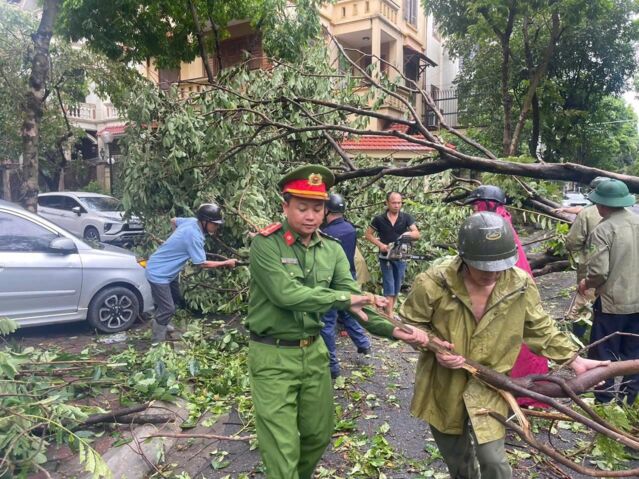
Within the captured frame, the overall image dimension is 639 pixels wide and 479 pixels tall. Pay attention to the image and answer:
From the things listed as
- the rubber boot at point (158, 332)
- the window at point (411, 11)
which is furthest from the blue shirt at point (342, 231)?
the window at point (411, 11)

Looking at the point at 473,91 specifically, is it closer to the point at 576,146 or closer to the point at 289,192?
the point at 576,146

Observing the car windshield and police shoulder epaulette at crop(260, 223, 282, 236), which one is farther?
the car windshield

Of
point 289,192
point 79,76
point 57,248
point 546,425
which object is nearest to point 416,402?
point 289,192

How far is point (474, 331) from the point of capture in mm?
2426

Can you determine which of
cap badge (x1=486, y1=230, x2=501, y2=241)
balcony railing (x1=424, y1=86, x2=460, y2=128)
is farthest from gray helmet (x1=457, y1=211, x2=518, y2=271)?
balcony railing (x1=424, y1=86, x2=460, y2=128)

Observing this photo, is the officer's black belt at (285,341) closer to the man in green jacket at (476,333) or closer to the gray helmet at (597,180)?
the man in green jacket at (476,333)

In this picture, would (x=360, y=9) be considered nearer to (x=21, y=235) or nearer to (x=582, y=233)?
(x=21, y=235)

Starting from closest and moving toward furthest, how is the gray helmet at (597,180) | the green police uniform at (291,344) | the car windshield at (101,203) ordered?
the green police uniform at (291,344) < the gray helmet at (597,180) < the car windshield at (101,203)

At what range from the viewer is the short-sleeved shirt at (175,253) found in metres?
5.31

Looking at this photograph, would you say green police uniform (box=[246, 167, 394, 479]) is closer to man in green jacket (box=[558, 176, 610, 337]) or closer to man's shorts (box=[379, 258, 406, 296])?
man in green jacket (box=[558, 176, 610, 337])

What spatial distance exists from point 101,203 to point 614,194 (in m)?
13.9

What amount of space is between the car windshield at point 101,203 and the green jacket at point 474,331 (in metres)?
13.5

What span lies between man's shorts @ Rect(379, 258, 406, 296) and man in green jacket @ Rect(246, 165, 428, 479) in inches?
152

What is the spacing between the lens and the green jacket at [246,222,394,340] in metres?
2.52
